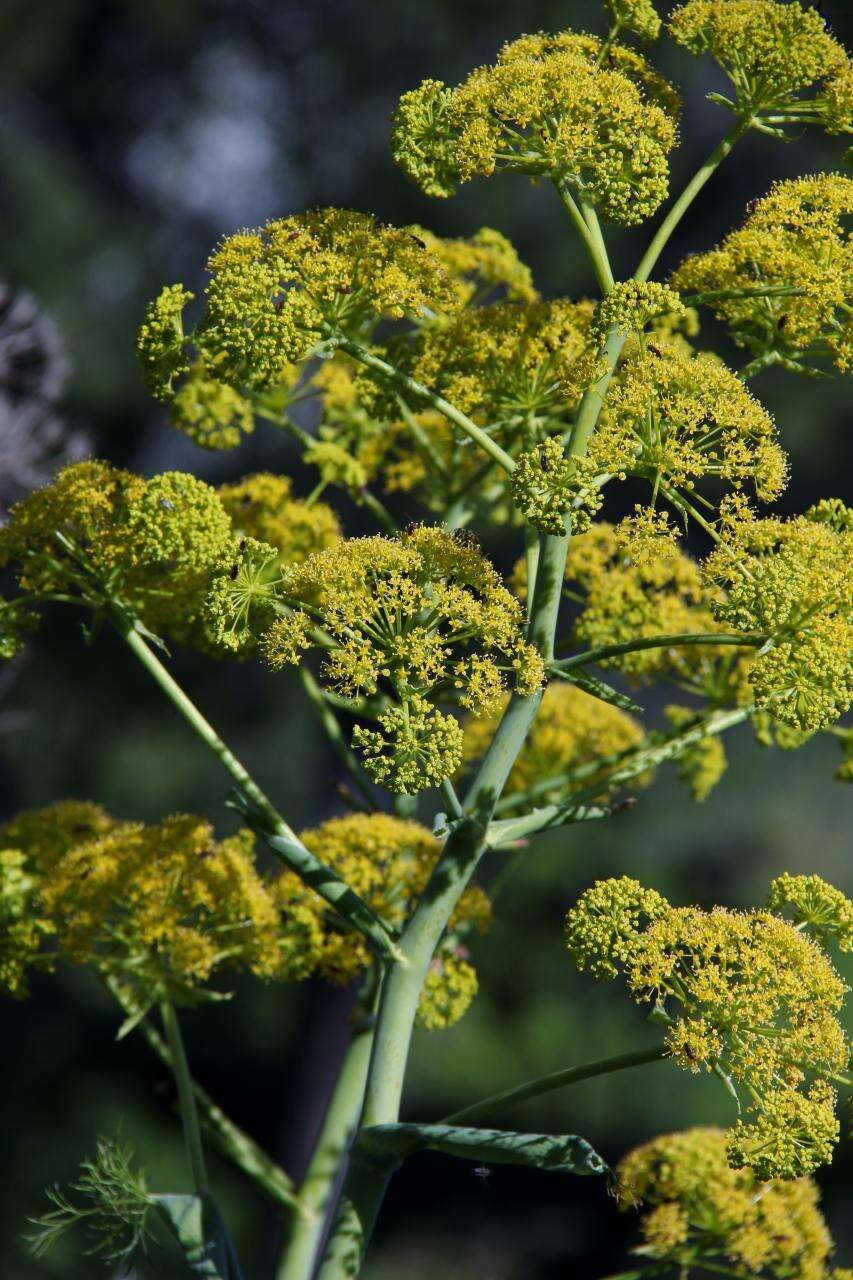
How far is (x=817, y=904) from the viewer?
7.54ft

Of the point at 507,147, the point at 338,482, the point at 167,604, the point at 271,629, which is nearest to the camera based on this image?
the point at 271,629

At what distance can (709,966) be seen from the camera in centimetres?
207

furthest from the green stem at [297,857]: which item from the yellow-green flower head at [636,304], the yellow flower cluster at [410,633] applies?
the yellow-green flower head at [636,304]

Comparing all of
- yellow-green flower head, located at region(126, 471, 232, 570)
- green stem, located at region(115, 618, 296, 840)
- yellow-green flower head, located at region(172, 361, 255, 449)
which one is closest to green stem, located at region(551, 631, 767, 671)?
green stem, located at region(115, 618, 296, 840)

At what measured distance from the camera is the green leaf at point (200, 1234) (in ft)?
7.75

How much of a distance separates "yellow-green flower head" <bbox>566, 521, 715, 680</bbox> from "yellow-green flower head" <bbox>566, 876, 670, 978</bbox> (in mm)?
767

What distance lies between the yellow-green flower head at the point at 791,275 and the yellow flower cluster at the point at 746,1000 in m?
0.94

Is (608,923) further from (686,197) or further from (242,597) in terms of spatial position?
(686,197)

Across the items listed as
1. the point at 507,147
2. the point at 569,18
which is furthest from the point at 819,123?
the point at 569,18

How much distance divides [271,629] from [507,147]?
89 centimetres

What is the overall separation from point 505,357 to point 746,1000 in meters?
1.20

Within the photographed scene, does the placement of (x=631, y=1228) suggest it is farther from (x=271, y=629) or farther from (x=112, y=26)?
(x=112, y=26)

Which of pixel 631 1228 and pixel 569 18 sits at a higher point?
pixel 569 18

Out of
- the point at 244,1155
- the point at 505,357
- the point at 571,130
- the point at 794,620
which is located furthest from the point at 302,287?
the point at 244,1155
